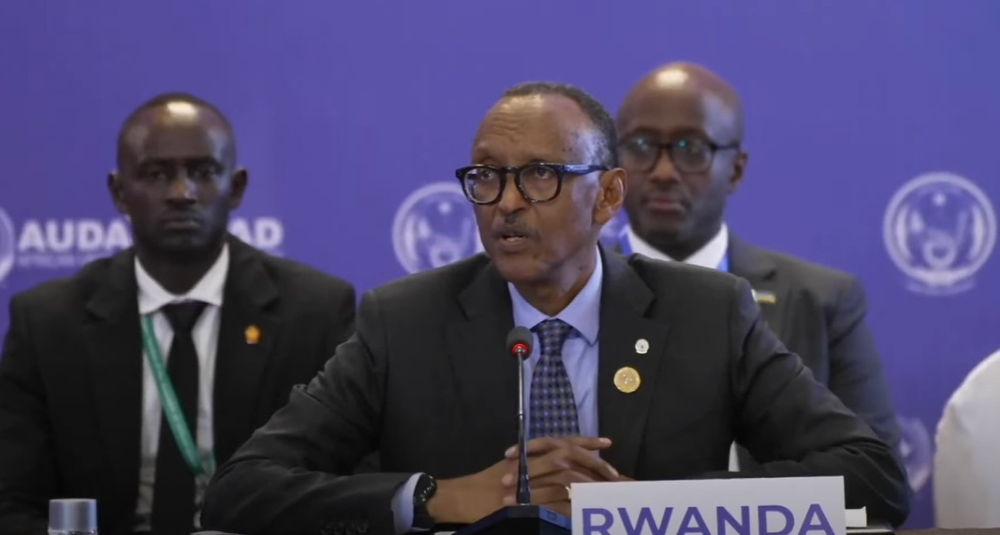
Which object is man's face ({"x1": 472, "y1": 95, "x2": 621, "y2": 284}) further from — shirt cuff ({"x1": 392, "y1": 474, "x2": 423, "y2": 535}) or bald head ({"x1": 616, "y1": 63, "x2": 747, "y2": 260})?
bald head ({"x1": 616, "y1": 63, "x2": 747, "y2": 260})

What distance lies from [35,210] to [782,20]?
2.50 m

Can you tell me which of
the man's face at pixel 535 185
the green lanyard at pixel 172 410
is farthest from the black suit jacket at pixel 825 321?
the green lanyard at pixel 172 410

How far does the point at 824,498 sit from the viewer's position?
2889 mm

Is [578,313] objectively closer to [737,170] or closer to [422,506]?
[422,506]

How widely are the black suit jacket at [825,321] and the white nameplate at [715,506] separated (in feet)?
8.08

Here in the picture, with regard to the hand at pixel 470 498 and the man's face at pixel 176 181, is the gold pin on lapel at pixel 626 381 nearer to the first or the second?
the hand at pixel 470 498

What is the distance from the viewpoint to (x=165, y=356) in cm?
524

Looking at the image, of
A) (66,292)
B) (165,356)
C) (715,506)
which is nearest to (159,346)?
(165,356)

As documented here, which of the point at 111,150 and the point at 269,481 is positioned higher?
the point at 111,150

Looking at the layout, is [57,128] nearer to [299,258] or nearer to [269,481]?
[299,258]

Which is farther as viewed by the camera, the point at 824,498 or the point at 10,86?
the point at 10,86

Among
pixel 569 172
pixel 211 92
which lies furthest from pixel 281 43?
pixel 569 172

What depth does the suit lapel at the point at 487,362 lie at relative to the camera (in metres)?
4.03

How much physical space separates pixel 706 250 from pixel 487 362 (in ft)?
5.38
